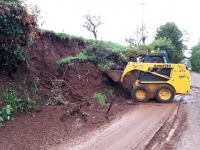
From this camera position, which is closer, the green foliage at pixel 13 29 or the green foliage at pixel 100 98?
the green foliage at pixel 13 29

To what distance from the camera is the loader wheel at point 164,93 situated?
13.2m

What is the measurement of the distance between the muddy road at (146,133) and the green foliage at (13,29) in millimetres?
3918

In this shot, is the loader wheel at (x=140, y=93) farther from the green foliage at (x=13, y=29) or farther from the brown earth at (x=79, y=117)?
the green foliage at (x=13, y=29)

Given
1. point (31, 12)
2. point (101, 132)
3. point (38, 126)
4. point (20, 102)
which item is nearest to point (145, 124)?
point (101, 132)

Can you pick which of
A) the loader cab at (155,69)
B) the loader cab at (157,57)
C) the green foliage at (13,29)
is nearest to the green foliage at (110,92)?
the loader cab at (155,69)

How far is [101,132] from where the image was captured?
24.6 feet

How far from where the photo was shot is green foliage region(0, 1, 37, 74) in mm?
8117

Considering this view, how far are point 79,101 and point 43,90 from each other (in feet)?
4.78

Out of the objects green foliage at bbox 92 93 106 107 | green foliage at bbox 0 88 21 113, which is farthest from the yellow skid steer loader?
green foliage at bbox 0 88 21 113

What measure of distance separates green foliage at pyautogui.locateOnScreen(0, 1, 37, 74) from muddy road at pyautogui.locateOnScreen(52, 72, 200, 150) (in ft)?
12.9

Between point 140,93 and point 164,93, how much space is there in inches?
46.6

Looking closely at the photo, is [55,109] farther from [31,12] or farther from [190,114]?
[190,114]

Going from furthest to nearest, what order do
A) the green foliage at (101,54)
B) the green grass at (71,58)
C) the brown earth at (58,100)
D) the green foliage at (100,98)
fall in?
the green foliage at (101,54)
the green grass at (71,58)
the green foliage at (100,98)
the brown earth at (58,100)

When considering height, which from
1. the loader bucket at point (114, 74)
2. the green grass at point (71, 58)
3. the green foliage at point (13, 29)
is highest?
the green foliage at point (13, 29)
